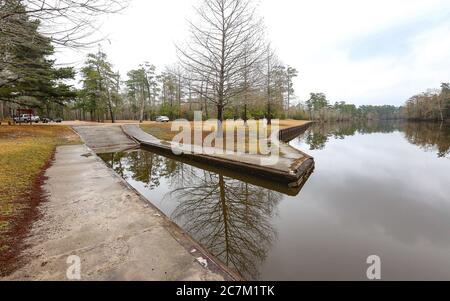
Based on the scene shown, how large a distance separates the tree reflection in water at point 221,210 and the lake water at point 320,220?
0.02 m

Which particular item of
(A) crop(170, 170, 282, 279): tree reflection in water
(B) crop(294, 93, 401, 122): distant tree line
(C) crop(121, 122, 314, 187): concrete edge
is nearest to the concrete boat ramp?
(A) crop(170, 170, 282, 279): tree reflection in water

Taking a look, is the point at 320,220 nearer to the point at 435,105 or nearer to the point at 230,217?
the point at 230,217

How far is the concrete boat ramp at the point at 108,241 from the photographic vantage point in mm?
2572

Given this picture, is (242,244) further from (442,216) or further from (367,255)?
(442,216)

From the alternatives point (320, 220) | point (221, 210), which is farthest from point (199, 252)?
point (320, 220)

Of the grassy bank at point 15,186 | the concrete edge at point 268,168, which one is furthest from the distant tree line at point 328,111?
the grassy bank at point 15,186

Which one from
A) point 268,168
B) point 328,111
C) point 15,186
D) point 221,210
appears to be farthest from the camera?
point 328,111

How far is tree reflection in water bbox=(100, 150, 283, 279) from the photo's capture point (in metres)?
3.98

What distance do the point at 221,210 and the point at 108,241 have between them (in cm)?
305

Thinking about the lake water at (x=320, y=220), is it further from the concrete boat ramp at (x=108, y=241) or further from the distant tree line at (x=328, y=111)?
the distant tree line at (x=328, y=111)

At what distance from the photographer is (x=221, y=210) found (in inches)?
229

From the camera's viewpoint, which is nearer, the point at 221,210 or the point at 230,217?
the point at 230,217

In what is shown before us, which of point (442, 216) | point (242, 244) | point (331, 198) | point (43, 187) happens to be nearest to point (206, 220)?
point (242, 244)

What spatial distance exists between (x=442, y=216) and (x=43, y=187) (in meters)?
9.83
